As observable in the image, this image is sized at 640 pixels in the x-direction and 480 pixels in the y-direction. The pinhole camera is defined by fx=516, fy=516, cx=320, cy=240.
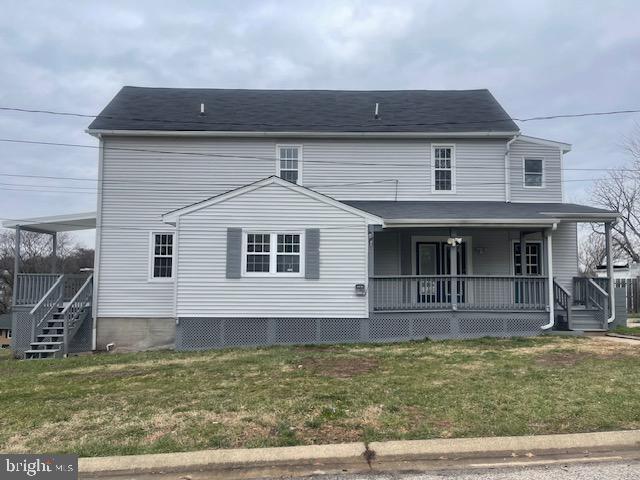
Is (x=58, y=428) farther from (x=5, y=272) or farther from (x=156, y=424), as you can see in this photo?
(x=5, y=272)

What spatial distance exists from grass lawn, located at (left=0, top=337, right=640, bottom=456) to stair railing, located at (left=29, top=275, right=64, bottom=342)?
10.0 ft

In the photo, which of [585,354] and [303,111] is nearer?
[585,354]

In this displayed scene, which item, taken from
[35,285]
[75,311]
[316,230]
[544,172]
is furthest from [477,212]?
[35,285]

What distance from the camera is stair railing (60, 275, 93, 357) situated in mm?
13148

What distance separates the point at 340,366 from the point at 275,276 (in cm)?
387

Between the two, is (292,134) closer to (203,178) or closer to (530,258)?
(203,178)

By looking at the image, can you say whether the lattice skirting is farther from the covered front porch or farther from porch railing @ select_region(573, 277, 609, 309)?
porch railing @ select_region(573, 277, 609, 309)

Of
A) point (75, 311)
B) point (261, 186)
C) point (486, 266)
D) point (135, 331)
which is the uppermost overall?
point (261, 186)

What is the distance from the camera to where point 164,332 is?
A: 47.4 ft

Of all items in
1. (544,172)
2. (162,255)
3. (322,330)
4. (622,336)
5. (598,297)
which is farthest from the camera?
(544,172)

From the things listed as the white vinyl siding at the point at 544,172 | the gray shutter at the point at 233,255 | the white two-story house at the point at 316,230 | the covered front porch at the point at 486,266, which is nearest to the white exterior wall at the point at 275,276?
the white two-story house at the point at 316,230

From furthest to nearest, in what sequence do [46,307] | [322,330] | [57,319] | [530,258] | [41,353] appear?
[530,258] → [57,319] → [46,307] → [41,353] → [322,330]

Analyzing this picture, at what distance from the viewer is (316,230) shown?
40.9 ft

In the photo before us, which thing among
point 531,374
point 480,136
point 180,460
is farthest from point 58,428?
point 480,136
